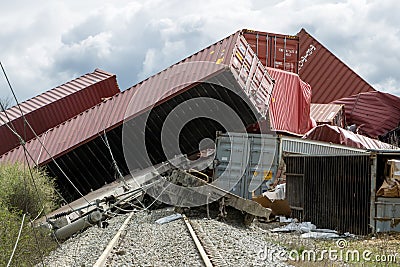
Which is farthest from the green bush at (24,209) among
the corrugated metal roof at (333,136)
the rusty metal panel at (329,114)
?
the rusty metal panel at (329,114)

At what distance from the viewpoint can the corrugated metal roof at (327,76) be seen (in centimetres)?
2661

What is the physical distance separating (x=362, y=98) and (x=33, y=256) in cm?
1739

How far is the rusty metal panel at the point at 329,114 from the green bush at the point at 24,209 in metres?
9.52

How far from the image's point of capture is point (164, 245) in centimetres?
977

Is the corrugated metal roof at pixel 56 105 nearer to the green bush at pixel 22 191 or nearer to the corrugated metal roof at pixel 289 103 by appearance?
the green bush at pixel 22 191

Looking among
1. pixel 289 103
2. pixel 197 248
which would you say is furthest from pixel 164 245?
pixel 289 103

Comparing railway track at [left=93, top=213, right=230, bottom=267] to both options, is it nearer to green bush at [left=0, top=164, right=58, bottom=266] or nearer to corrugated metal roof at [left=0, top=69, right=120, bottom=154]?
green bush at [left=0, top=164, right=58, bottom=266]

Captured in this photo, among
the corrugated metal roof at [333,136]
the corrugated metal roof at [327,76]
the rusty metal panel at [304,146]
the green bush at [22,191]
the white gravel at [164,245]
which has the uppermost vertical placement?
the corrugated metal roof at [327,76]

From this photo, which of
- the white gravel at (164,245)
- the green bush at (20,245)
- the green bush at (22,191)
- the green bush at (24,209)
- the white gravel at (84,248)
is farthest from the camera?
the green bush at (22,191)

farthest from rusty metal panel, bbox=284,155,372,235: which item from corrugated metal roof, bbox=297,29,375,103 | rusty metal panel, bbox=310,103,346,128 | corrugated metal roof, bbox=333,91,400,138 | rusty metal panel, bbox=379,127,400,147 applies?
corrugated metal roof, bbox=297,29,375,103

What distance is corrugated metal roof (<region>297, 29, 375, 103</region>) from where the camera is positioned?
26609mm

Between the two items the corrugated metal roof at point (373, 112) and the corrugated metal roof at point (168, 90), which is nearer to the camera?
the corrugated metal roof at point (168, 90)

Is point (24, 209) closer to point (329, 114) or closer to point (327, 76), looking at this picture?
point (329, 114)

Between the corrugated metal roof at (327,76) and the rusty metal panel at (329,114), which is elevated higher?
the corrugated metal roof at (327,76)
